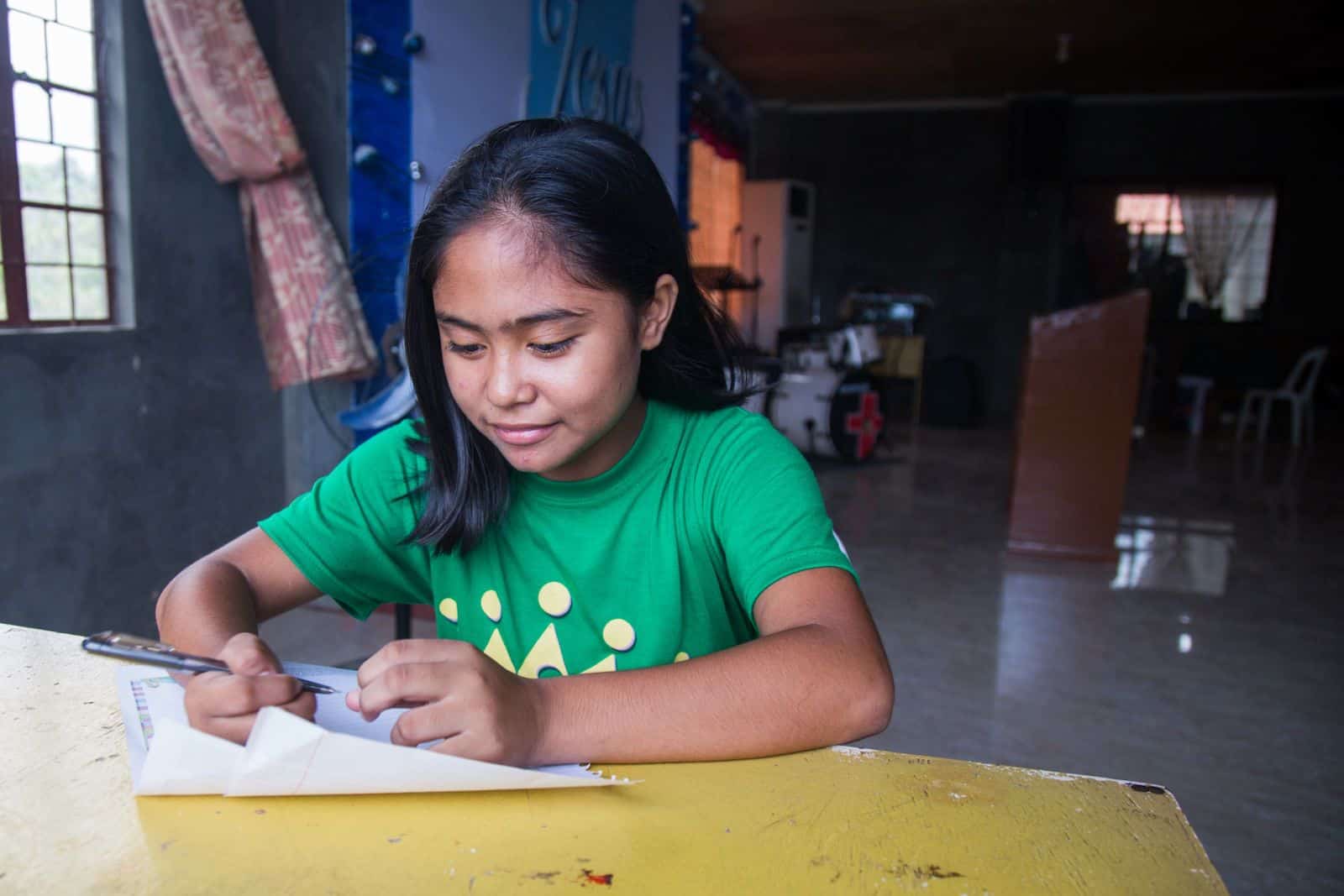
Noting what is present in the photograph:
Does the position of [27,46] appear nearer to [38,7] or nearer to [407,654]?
[38,7]

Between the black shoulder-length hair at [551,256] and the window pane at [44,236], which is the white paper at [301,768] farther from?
the window pane at [44,236]

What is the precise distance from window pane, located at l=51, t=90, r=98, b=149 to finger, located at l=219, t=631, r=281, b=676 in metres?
2.19

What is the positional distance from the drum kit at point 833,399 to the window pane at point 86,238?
14.0 ft

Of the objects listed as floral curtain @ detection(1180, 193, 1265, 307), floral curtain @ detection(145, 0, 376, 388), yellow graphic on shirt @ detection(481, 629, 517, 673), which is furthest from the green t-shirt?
floral curtain @ detection(1180, 193, 1265, 307)

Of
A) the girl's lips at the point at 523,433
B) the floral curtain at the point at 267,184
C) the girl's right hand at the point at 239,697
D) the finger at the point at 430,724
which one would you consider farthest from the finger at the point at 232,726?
the floral curtain at the point at 267,184

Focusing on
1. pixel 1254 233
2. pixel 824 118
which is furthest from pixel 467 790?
pixel 1254 233

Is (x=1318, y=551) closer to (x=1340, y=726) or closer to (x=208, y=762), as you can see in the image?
(x=1340, y=726)

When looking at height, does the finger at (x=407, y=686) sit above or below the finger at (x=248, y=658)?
above

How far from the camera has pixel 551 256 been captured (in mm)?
892

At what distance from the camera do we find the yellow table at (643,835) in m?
0.58

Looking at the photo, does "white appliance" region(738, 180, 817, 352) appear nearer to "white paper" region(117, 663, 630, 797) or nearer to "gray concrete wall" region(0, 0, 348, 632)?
"gray concrete wall" region(0, 0, 348, 632)

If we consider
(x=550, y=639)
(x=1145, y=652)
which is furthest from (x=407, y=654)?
(x=1145, y=652)

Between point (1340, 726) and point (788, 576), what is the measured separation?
242cm

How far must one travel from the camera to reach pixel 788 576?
2.97ft
